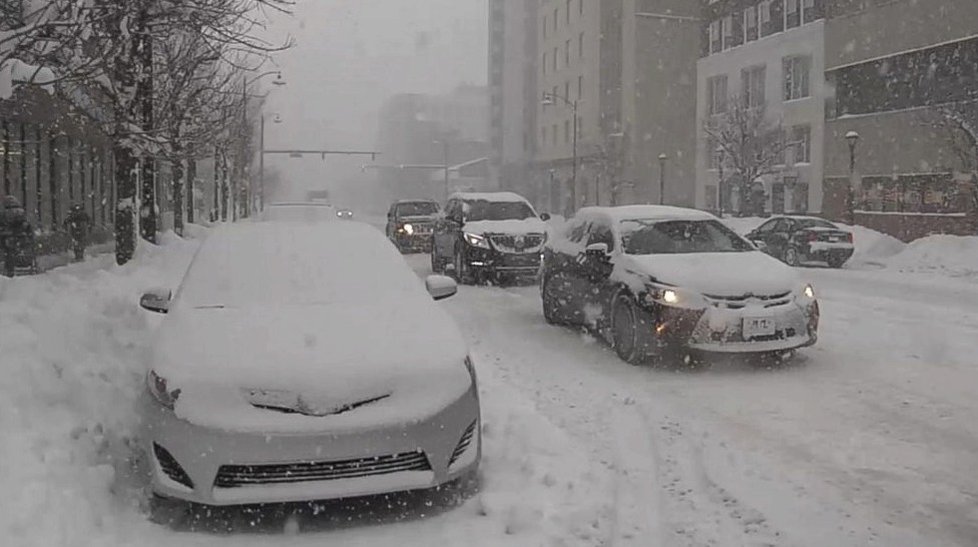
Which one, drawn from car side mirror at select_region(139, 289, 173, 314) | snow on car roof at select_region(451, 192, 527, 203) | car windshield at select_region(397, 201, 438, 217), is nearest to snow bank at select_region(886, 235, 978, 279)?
snow on car roof at select_region(451, 192, 527, 203)

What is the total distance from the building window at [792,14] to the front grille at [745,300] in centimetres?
3761

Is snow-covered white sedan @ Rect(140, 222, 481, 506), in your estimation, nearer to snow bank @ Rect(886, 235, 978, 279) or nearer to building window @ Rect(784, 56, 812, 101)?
snow bank @ Rect(886, 235, 978, 279)

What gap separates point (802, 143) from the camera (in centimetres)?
4250

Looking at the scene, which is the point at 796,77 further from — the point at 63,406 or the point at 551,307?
the point at 63,406

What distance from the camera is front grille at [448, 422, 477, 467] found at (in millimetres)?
5136

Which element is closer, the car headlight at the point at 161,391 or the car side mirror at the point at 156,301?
the car headlight at the point at 161,391

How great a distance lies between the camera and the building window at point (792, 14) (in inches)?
1697

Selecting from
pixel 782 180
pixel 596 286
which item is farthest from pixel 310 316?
pixel 782 180

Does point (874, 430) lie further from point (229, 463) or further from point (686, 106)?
point (686, 106)

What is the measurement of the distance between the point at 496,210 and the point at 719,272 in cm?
1015

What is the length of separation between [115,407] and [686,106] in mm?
66960

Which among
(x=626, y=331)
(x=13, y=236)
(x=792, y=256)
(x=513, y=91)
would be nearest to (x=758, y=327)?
(x=626, y=331)

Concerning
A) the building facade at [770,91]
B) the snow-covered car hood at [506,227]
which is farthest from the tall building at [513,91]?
the snow-covered car hood at [506,227]

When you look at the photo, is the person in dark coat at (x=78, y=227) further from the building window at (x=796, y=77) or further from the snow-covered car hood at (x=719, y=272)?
the building window at (x=796, y=77)
